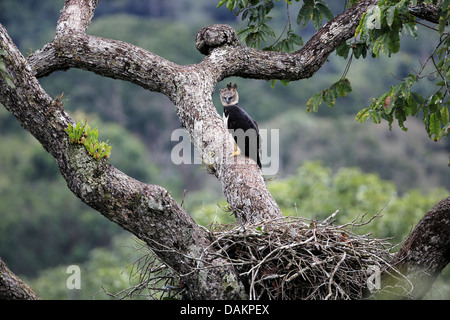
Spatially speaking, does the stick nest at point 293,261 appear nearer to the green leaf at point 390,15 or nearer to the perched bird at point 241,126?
the perched bird at point 241,126

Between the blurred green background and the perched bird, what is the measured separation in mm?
19651

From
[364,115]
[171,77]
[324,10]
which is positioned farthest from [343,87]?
[171,77]

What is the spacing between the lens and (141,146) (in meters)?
49.3

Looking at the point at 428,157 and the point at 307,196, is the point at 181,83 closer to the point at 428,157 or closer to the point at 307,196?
the point at 307,196

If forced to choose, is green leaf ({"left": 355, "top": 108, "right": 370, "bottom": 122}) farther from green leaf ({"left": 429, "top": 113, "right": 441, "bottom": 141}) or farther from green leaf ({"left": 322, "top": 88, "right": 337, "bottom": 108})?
green leaf ({"left": 429, "top": 113, "right": 441, "bottom": 141})

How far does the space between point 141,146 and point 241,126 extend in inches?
1676

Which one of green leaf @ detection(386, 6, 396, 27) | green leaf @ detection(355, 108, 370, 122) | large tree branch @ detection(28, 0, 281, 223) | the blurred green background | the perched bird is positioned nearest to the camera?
green leaf @ detection(386, 6, 396, 27)

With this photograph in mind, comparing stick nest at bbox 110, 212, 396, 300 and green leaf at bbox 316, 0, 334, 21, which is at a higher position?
green leaf at bbox 316, 0, 334, 21

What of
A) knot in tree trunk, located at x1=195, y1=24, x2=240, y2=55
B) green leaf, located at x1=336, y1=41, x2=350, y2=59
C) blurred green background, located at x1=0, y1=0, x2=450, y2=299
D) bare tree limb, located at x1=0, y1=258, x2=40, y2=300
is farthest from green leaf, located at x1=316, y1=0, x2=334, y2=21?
blurred green background, located at x1=0, y1=0, x2=450, y2=299

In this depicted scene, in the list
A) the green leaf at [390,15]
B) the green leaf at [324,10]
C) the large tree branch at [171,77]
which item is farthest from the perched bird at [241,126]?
the green leaf at [390,15]

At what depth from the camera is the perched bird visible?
6793 mm

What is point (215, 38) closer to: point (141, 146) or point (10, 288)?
point (10, 288)

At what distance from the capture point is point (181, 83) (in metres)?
6.13

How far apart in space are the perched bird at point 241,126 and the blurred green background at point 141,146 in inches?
774
